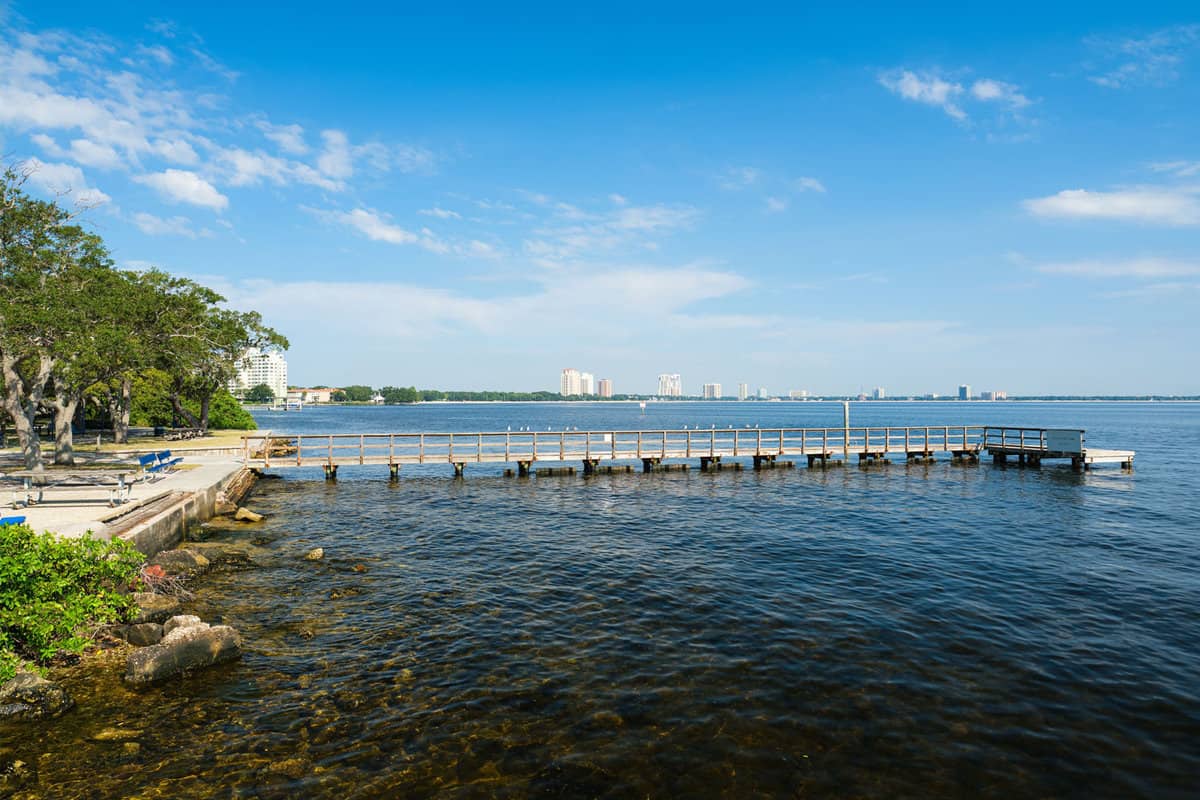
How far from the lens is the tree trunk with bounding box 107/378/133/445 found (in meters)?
39.3

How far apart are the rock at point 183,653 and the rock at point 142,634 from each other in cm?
30

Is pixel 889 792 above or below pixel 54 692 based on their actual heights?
below

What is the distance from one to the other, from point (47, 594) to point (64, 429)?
2650cm

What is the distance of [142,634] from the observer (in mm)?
9969

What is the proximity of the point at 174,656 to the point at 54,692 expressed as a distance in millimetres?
1385

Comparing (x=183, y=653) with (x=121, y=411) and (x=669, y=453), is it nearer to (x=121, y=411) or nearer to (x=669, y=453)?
(x=669, y=453)

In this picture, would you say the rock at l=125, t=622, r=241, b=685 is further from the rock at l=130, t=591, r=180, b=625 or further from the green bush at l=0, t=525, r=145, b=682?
the rock at l=130, t=591, r=180, b=625

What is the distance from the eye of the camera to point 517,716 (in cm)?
810

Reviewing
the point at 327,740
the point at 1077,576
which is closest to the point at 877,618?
the point at 1077,576

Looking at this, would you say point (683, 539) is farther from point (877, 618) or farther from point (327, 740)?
point (327, 740)

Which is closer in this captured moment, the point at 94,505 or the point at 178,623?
the point at 178,623

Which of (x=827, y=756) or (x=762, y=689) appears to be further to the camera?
(x=762, y=689)

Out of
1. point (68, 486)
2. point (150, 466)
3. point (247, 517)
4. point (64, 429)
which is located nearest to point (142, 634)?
point (68, 486)

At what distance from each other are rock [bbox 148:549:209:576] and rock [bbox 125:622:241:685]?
4.55 meters
